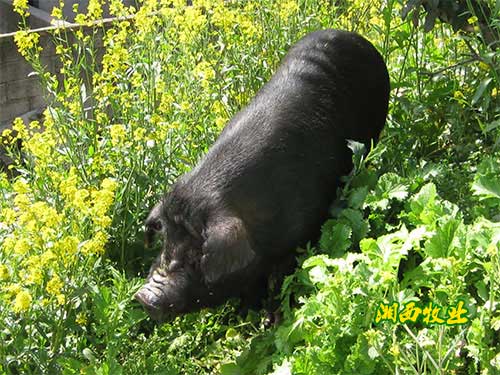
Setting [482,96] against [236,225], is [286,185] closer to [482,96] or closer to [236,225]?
[236,225]

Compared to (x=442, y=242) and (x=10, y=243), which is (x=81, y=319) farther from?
(x=442, y=242)

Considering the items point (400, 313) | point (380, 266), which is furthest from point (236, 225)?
point (400, 313)

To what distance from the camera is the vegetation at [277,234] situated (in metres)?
3.37

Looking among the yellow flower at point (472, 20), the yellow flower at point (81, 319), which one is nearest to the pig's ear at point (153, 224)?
the yellow flower at point (81, 319)

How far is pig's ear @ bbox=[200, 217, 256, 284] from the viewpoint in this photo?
4180 mm

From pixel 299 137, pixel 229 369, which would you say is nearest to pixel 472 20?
pixel 299 137

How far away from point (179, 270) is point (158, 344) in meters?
0.36

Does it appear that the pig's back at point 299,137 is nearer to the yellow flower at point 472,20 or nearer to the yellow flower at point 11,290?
the yellow flower at point 472,20

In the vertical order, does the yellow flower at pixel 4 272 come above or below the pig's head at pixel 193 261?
above

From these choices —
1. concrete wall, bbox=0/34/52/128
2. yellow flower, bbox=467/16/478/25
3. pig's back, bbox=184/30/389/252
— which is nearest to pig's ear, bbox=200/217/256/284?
pig's back, bbox=184/30/389/252

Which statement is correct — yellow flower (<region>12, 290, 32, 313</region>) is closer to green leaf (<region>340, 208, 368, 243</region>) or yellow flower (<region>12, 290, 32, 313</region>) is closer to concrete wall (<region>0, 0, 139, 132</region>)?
green leaf (<region>340, 208, 368, 243</region>)

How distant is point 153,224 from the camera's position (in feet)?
14.9

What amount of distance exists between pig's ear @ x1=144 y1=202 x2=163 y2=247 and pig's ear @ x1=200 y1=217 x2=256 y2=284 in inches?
13.9

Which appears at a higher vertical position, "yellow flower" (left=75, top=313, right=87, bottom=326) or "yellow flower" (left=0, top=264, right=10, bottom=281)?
"yellow flower" (left=0, top=264, right=10, bottom=281)
